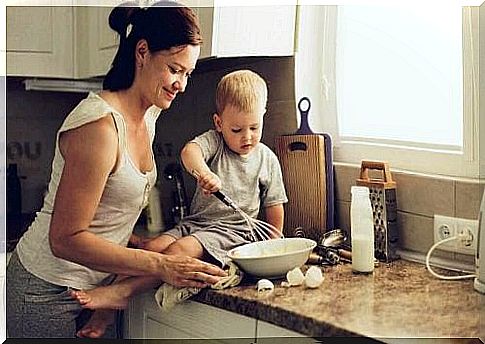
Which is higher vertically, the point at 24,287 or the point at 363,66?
the point at 363,66

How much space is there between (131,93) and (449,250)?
0.87 m

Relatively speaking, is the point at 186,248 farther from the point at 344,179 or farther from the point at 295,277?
the point at 344,179

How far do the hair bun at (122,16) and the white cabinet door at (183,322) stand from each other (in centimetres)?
62

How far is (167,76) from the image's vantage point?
193 centimetres

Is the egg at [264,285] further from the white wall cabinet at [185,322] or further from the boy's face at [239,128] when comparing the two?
the boy's face at [239,128]

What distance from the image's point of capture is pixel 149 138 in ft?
6.30

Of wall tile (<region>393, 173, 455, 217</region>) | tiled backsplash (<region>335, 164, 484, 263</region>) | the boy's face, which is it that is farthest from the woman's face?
wall tile (<region>393, 173, 455, 217</region>)

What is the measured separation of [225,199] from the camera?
1967 millimetres

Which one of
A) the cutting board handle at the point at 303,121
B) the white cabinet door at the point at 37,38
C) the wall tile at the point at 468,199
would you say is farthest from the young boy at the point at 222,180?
the wall tile at the point at 468,199

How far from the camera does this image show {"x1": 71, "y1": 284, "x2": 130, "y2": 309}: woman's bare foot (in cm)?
192

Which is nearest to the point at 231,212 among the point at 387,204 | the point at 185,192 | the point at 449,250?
the point at 185,192

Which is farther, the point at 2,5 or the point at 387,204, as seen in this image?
the point at 387,204

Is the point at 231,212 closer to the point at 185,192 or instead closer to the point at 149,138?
the point at 185,192

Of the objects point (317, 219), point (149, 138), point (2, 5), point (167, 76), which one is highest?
point (2, 5)
